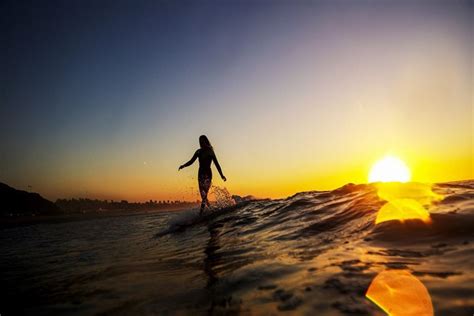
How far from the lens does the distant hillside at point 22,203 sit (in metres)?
29.2

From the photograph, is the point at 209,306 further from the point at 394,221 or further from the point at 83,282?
the point at 394,221

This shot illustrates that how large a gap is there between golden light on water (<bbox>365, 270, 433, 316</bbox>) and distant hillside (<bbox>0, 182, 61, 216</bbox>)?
35211 mm

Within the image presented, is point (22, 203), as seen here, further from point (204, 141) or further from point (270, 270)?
point (270, 270)

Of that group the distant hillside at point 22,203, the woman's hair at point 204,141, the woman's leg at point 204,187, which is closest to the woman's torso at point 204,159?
the woman's hair at point 204,141

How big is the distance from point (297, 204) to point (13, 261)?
805 cm

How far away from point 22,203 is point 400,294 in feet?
130

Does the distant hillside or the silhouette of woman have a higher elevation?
the silhouette of woman

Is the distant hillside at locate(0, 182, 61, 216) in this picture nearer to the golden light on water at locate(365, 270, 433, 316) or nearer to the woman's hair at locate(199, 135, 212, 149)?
the woman's hair at locate(199, 135, 212, 149)

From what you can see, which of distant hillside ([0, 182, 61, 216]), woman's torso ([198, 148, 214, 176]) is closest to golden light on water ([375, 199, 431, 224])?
woman's torso ([198, 148, 214, 176])

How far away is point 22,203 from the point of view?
1244 inches

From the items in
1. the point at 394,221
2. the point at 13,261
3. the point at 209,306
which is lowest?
the point at 13,261

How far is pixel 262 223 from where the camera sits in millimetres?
7879

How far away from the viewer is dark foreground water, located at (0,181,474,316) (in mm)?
2611

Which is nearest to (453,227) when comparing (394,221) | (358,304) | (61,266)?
(394,221)
